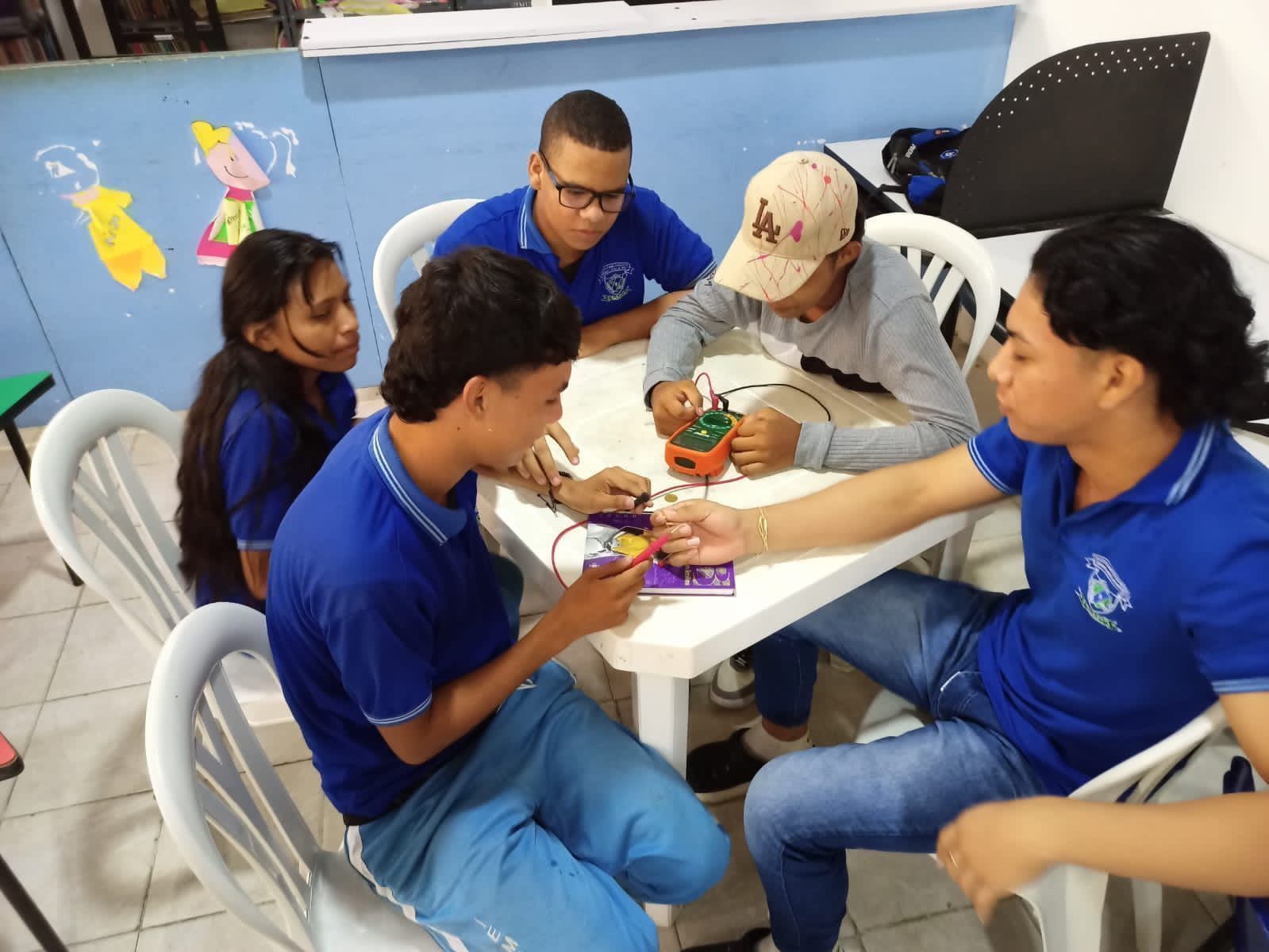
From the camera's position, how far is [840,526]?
1104 mm

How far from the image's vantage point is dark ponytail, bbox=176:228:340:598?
4.05ft

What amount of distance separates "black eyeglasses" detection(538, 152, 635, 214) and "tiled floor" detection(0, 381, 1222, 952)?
101 cm

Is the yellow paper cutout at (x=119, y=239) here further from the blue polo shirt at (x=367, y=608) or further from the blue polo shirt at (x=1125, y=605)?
the blue polo shirt at (x=1125, y=605)

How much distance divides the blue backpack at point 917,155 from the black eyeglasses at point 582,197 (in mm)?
1130

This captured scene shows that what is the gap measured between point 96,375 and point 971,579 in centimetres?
269

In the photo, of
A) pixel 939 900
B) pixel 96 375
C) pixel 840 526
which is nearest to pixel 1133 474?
pixel 840 526

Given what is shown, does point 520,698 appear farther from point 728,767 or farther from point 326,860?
point 728,767

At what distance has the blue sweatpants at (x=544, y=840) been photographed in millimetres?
960

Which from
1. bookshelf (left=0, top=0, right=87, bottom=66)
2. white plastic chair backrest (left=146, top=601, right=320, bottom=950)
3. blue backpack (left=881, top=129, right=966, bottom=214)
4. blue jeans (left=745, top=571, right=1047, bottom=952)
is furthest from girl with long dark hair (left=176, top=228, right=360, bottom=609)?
bookshelf (left=0, top=0, right=87, bottom=66)

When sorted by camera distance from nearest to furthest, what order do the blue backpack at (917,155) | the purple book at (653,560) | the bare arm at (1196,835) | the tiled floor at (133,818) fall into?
1. the bare arm at (1196,835)
2. the purple book at (653,560)
3. the tiled floor at (133,818)
4. the blue backpack at (917,155)

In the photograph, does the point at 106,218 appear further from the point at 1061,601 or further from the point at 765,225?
Answer: the point at 1061,601

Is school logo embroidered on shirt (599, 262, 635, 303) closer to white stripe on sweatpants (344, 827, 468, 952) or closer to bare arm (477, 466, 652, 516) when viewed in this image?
bare arm (477, 466, 652, 516)

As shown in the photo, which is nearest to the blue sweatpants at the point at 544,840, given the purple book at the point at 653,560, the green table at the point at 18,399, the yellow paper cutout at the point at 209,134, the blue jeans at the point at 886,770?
the blue jeans at the point at 886,770

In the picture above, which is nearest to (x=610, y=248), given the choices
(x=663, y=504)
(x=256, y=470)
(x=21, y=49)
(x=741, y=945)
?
(x=663, y=504)
